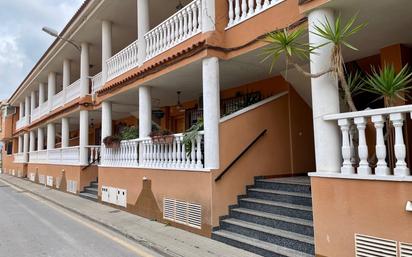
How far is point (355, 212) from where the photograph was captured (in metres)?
4.38

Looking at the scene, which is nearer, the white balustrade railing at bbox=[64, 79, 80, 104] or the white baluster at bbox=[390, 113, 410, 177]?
the white baluster at bbox=[390, 113, 410, 177]

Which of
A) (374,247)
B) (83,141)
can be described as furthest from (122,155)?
(374,247)

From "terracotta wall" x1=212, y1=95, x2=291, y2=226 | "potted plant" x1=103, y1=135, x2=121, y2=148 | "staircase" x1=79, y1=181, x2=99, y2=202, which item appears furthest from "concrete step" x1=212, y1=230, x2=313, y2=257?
"staircase" x1=79, y1=181, x2=99, y2=202

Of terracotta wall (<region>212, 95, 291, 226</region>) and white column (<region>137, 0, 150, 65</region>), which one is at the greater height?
white column (<region>137, 0, 150, 65</region>)

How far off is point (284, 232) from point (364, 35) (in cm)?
388

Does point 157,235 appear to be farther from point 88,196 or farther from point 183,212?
point 88,196

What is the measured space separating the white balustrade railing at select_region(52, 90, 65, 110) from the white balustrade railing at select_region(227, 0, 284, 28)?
13269mm

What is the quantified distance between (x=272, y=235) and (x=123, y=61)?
8071 mm

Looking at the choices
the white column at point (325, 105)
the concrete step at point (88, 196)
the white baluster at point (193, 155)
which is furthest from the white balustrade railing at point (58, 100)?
the white column at point (325, 105)

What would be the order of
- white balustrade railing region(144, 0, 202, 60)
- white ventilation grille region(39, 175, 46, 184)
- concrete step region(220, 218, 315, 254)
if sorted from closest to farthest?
concrete step region(220, 218, 315, 254) < white balustrade railing region(144, 0, 202, 60) < white ventilation grille region(39, 175, 46, 184)

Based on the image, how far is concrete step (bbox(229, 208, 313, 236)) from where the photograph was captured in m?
5.69

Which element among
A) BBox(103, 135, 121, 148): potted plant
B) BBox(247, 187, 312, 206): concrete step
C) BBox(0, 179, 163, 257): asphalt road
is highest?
BBox(103, 135, 121, 148): potted plant

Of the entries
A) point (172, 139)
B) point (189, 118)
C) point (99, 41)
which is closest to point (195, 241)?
point (172, 139)

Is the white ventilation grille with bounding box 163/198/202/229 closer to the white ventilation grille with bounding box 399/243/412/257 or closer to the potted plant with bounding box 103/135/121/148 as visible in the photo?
the potted plant with bounding box 103/135/121/148
